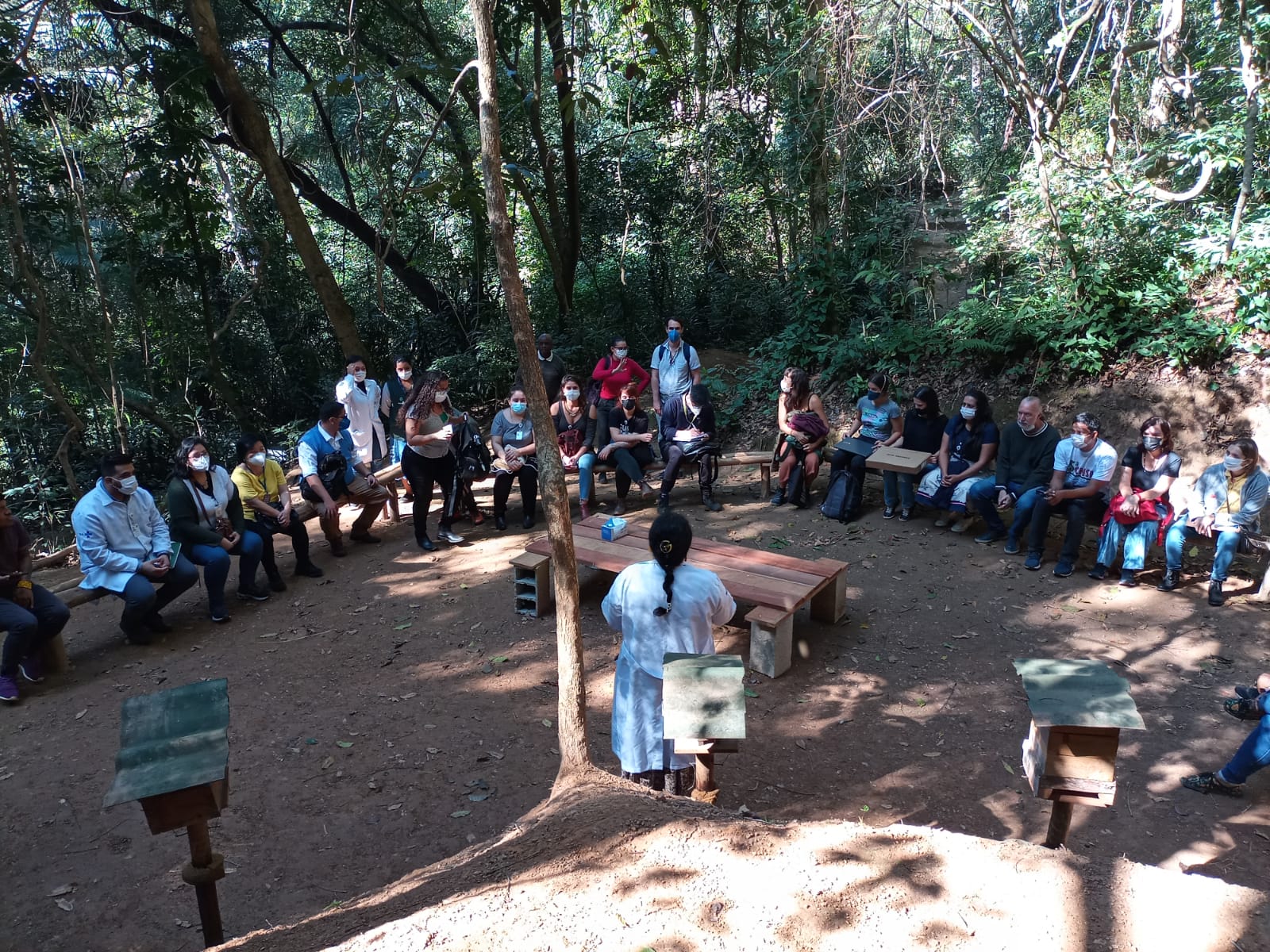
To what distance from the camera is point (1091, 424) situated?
6449mm

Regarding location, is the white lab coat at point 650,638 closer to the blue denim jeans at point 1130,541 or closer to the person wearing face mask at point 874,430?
the blue denim jeans at point 1130,541

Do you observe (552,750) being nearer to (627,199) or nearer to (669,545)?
(669,545)

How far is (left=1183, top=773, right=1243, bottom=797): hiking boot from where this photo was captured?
4137 millimetres

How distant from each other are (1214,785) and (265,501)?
643 cm

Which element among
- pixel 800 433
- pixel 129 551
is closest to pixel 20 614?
pixel 129 551

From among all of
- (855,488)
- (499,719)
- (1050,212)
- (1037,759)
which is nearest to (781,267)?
(1050,212)

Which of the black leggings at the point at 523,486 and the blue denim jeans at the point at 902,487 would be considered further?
the black leggings at the point at 523,486

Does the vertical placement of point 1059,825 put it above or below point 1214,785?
above

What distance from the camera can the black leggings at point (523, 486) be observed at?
786cm

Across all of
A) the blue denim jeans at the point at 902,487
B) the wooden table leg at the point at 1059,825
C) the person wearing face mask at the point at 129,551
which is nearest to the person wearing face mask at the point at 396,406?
the person wearing face mask at the point at 129,551

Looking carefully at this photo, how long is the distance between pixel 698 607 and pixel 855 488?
14.5 feet

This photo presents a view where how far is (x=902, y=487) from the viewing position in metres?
7.64

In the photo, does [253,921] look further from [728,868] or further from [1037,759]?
[1037,759]

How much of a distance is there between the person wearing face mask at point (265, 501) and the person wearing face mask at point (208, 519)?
15cm
